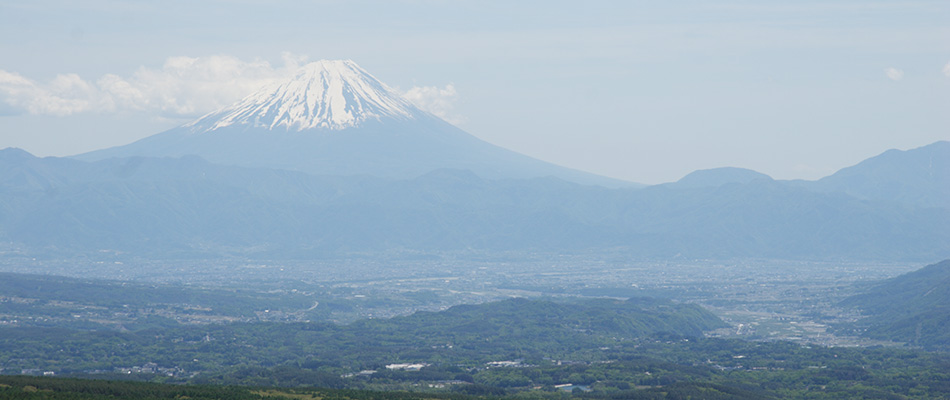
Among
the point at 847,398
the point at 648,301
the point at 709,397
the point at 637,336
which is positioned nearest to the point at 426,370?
the point at 709,397

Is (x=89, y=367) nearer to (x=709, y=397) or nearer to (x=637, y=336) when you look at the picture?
(x=709, y=397)

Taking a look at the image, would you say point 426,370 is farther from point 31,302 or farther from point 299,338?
point 31,302

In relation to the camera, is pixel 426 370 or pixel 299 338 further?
pixel 299 338

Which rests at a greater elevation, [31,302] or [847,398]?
[31,302]

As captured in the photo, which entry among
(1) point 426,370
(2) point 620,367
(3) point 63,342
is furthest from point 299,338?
(2) point 620,367

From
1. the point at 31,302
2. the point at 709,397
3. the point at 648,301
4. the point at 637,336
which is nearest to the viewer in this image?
the point at 709,397

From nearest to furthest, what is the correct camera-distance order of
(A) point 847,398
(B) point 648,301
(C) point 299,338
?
(A) point 847,398, (C) point 299,338, (B) point 648,301
